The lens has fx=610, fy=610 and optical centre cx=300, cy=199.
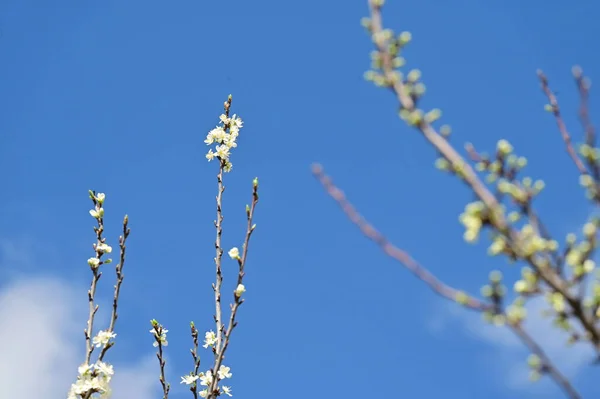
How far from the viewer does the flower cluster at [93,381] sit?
4523 millimetres

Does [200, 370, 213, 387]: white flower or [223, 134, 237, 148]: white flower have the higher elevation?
[223, 134, 237, 148]: white flower

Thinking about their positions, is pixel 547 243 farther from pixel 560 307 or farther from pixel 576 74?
pixel 576 74

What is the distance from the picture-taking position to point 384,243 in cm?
190

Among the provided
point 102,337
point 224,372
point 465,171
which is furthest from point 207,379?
point 465,171

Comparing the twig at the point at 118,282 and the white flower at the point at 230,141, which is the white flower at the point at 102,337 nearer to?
the twig at the point at 118,282

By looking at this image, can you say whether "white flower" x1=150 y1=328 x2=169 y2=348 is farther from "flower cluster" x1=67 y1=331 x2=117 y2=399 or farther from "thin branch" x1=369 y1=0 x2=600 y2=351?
"thin branch" x1=369 y1=0 x2=600 y2=351

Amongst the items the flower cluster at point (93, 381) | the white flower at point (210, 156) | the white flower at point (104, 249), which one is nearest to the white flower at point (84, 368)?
the flower cluster at point (93, 381)

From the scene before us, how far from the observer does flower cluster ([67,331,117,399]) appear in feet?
14.8

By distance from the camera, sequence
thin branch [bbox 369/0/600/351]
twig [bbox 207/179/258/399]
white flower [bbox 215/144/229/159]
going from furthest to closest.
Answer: white flower [bbox 215/144/229/159]
twig [bbox 207/179/258/399]
thin branch [bbox 369/0/600/351]

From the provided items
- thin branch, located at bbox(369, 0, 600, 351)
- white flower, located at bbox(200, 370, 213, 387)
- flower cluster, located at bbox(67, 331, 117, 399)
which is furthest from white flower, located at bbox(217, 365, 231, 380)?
thin branch, located at bbox(369, 0, 600, 351)

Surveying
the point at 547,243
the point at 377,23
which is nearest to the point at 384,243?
the point at 547,243

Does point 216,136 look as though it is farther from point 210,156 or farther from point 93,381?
point 93,381

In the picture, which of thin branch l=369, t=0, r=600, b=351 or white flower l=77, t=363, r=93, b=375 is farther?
white flower l=77, t=363, r=93, b=375

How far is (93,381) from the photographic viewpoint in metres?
4.52
